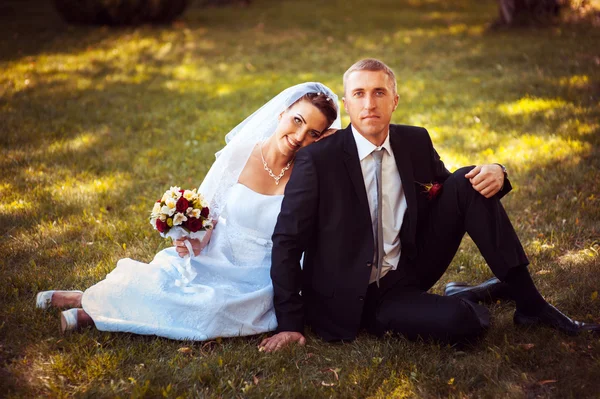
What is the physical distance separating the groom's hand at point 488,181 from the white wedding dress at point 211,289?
142cm

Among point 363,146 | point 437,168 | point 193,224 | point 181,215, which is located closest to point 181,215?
point 181,215

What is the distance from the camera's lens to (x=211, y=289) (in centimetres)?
389

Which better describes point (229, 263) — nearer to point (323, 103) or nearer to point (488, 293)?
point (323, 103)

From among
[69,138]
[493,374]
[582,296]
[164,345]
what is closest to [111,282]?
[164,345]

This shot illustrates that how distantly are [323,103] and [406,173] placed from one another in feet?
2.46

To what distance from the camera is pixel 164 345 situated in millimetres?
3736

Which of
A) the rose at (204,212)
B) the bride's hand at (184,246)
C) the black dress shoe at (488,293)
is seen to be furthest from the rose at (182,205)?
the black dress shoe at (488,293)

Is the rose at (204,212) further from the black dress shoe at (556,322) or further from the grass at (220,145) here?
the black dress shoe at (556,322)

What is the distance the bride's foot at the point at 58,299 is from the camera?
13.2 ft

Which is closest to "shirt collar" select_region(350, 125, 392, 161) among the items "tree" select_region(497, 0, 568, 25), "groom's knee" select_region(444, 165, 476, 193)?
"groom's knee" select_region(444, 165, 476, 193)

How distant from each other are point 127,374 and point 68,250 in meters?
2.07

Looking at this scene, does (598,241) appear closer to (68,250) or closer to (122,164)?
(68,250)

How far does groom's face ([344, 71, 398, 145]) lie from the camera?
3.56 m

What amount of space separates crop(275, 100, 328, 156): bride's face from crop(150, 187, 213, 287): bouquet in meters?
0.73
